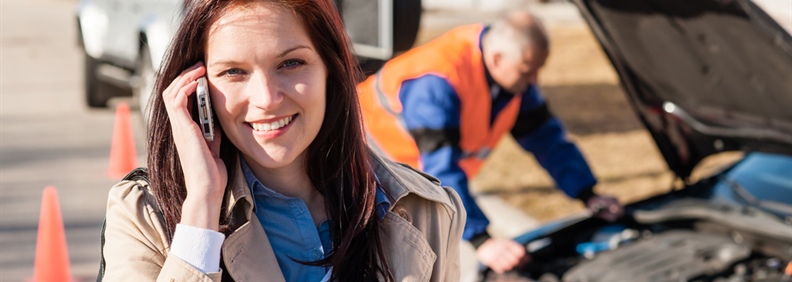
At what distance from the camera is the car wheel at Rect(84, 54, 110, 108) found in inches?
387

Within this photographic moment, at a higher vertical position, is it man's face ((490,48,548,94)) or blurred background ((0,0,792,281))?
man's face ((490,48,548,94))

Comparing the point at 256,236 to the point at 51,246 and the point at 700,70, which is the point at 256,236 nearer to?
the point at 700,70

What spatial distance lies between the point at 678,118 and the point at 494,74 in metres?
0.73

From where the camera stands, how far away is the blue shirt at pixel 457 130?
13.0 feet

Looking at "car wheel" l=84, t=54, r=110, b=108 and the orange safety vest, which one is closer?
the orange safety vest

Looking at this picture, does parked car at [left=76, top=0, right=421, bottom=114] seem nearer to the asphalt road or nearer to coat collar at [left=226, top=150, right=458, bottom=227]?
the asphalt road

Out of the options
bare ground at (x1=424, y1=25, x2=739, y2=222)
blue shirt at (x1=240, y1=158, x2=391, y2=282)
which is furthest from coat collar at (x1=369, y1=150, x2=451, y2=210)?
Answer: bare ground at (x1=424, y1=25, x2=739, y2=222)

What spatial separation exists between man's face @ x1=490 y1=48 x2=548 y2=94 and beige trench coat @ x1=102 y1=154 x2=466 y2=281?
2.20 metres

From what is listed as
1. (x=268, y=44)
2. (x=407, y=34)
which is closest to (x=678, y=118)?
(x=407, y=34)

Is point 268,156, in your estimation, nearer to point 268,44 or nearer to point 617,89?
point 268,44

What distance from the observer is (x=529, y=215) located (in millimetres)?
6730

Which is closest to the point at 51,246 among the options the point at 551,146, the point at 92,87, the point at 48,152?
the point at 551,146

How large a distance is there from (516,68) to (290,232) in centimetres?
245

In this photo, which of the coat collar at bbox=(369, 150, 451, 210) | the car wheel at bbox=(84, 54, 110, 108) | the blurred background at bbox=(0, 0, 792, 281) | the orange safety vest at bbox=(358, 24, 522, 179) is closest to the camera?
the coat collar at bbox=(369, 150, 451, 210)
